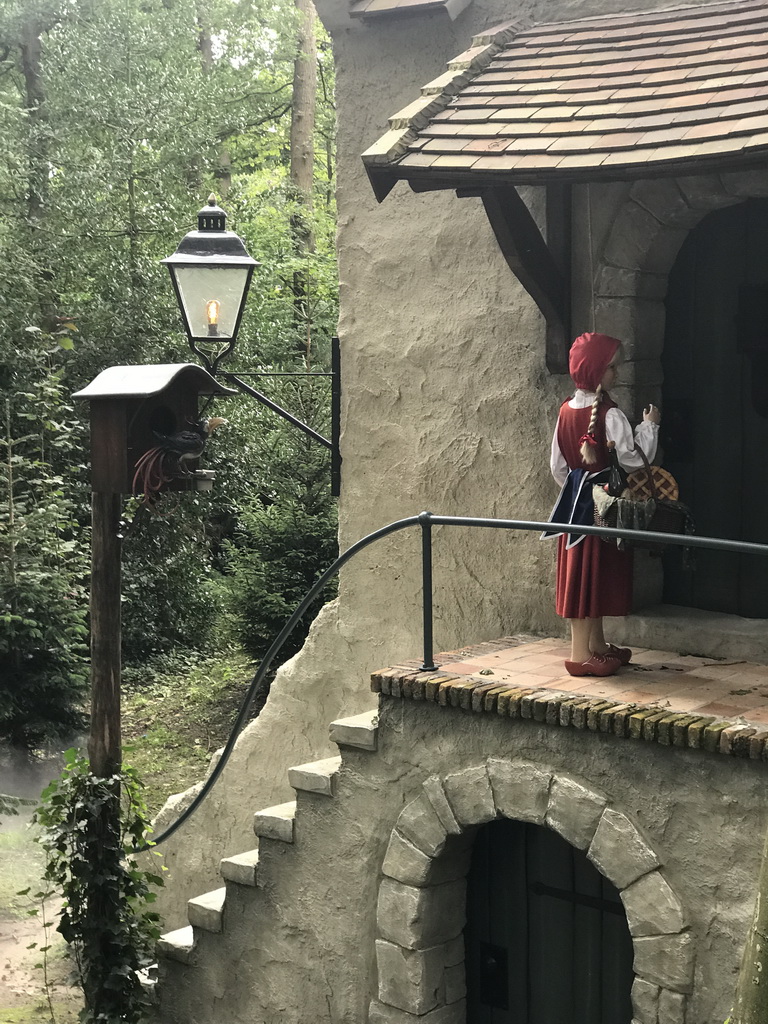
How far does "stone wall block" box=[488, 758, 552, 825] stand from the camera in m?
4.93

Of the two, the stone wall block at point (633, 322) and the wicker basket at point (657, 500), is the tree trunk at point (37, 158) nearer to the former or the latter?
the stone wall block at point (633, 322)

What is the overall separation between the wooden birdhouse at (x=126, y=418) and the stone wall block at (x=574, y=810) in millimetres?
2364

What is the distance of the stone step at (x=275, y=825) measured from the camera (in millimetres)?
5738

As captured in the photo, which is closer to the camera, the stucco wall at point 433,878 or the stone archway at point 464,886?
the stucco wall at point 433,878

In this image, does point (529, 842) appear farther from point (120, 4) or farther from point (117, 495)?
point (120, 4)

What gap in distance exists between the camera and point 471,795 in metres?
5.13

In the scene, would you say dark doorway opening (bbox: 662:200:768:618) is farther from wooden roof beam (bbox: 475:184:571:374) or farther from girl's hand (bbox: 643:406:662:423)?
girl's hand (bbox: 643:406:662:423)

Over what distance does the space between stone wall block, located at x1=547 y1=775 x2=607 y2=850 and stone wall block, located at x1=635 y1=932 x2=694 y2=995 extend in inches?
16.8

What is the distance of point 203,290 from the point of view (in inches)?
252

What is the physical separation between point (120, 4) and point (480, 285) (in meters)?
11.1

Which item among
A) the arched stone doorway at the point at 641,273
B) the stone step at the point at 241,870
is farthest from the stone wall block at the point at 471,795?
the arched stone doorway at the point at 641,273

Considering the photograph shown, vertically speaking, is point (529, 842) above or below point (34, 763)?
above

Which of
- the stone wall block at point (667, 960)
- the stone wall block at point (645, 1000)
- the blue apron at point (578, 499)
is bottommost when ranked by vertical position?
the stone wall block at point (645, 1000)

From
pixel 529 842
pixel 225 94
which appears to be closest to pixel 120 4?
pixel 225 94
